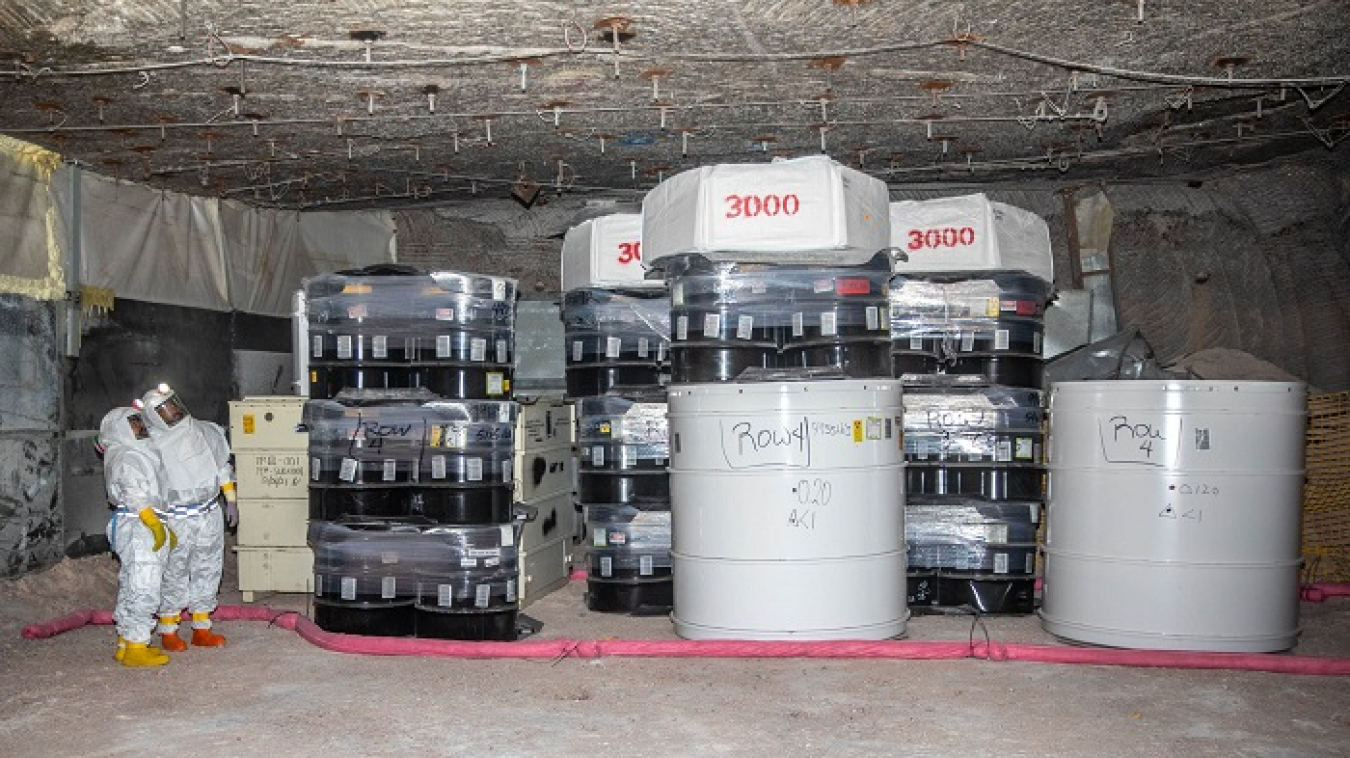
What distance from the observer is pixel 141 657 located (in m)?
5.73

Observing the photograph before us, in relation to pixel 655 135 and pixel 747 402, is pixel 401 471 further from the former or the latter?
pixel 655 135

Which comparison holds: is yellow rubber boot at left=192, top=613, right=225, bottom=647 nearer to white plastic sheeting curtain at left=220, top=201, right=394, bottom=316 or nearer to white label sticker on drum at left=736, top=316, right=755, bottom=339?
white label sticker on drum at left=736, top=316, right=755, bottom=339

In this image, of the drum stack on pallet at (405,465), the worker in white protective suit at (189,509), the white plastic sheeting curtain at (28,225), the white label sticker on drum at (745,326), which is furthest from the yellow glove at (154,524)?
the white label sticker on drum at (745,326)

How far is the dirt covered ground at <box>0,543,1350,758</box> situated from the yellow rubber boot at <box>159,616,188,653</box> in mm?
176

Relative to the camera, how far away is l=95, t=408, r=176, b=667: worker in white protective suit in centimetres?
577

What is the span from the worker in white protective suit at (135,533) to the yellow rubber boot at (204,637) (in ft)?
1.01

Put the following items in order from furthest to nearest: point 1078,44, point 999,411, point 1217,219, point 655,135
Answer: point 1217,219 → point 655,135 → point 999,411 → point 1078,44

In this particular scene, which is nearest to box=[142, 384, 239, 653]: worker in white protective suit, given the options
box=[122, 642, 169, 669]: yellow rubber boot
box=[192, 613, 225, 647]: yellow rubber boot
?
box=[192, 613, 225, 647]: yellow rubber boot

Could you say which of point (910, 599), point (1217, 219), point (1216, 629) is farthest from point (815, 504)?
point (1217, 219)

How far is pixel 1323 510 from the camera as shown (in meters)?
7.47

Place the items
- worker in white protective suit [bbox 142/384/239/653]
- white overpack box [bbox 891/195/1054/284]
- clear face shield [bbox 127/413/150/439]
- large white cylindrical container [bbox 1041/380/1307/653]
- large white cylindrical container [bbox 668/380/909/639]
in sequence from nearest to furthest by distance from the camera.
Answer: large white cylindrical container [bbox 1041/380/1307/653] → large white cylindrical container [bbox 668/380/909/639] → clear face shield [bbox 127/413/150/439] → worker in white protective suit [bbox 142/384/239/653] → white overpack box [bbox 891/195/1054/284]

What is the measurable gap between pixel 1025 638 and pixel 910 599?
756 millimetres

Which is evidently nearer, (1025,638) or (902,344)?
(1025,638)

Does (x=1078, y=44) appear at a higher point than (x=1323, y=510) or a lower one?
higher
